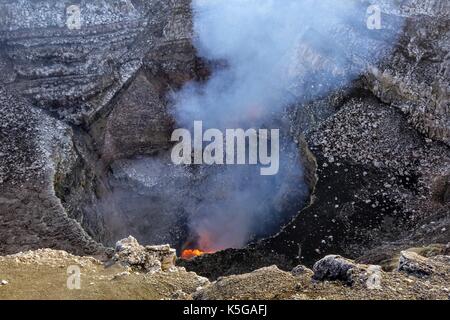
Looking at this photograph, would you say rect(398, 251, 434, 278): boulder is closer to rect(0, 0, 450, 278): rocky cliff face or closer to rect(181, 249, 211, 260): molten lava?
rect(0, 0, 450, 278): rocky cliff face

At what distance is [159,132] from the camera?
33.7 metres

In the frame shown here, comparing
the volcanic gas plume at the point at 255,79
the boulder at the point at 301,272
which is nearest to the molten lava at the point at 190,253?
the volcanic gas plume at the point at 255,79

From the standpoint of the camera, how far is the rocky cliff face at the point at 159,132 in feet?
76.3

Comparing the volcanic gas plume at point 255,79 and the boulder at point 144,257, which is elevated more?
the volcanic gas plume at point 255,79

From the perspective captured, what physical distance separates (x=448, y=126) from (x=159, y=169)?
16775 mm

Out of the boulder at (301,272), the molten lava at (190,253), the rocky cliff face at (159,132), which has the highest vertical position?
the rocky cliff face at (159,132)

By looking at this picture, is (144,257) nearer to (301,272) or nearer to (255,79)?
(301,272)

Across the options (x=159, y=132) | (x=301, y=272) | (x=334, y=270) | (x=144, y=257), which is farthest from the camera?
(x=159, y=132)

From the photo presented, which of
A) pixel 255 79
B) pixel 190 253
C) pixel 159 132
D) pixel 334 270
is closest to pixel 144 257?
pixel 334 270

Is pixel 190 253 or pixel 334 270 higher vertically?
pixel 190 253

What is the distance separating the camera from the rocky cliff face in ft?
76.3

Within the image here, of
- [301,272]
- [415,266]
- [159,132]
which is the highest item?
[159,132]

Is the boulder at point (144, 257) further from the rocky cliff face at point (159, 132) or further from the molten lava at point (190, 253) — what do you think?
the molten lava at point (190, 253)

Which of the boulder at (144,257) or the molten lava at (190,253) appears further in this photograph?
the molten lava at (190,253)
